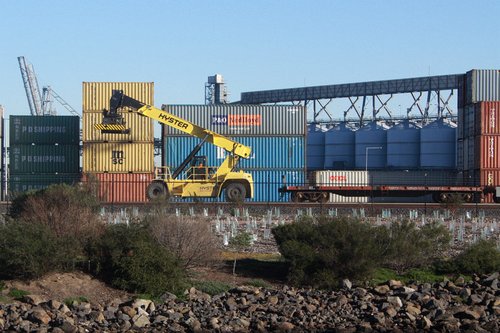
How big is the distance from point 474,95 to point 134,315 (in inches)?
1661

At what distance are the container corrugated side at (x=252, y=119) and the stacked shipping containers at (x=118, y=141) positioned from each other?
3001 mm

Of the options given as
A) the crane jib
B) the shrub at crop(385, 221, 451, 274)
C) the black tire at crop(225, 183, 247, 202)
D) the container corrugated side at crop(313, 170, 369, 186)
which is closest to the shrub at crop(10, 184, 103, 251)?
the shrub at crop(385, 221, 451, 274)

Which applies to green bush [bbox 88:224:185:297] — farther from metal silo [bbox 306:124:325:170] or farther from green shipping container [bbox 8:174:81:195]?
metal silo [bbox 306:124:325:170]

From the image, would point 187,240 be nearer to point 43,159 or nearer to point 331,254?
point 331,254

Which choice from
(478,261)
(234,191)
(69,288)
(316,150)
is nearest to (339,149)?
(316,150)

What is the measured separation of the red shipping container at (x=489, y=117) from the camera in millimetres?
52031

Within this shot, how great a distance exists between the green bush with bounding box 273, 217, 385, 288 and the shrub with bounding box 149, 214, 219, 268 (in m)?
1.73

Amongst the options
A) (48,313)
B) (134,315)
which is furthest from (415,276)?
(48,313)

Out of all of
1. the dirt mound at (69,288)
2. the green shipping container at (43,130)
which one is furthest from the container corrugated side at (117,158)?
the dirt mound at (69,288)

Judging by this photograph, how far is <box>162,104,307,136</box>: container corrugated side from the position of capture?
176 ft

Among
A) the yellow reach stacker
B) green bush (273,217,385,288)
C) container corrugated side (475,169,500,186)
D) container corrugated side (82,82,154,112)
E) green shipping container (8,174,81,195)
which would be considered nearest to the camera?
green bush (273,217,385,288)

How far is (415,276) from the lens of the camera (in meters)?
21.2

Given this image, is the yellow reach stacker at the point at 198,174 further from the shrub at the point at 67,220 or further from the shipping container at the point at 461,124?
the shrub at the point at 67,220

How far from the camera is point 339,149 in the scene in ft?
285
